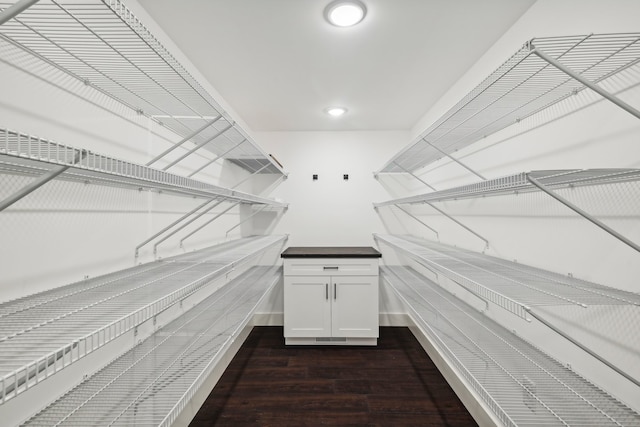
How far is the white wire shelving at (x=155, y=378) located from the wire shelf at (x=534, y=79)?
1581 mm

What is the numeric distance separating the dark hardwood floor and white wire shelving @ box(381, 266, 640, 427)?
592 millimetres

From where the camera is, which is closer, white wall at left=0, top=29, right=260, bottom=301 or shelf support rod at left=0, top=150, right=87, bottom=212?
shelf support rod at left=0, top=150, right=87, bottom=212

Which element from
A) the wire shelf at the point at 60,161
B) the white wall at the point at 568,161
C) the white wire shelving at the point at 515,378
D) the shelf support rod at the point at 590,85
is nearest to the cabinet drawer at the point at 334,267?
the white wire shelving at the point at 515,378

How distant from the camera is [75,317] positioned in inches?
28.6

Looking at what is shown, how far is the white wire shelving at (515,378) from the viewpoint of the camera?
2.92 ft

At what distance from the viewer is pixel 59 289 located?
3.16 ft

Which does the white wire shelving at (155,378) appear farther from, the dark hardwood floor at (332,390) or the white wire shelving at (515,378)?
the white wire shelving at (515,378)

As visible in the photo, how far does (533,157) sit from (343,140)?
2121 millimetres

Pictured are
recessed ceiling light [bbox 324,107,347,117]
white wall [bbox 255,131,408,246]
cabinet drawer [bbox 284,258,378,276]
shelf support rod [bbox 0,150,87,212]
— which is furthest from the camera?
white wall [bbox 255,131,408,246]

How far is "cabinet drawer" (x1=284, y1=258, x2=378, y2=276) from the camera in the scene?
8.89ft

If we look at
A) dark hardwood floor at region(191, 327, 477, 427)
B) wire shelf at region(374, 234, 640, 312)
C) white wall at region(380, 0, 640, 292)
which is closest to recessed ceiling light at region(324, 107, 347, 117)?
white wall at region(380, 0, 640, 292)

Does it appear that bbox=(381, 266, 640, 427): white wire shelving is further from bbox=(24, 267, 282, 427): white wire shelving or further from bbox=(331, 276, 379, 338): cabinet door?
bbox=(24, 267, 282, 427): white wire shelving

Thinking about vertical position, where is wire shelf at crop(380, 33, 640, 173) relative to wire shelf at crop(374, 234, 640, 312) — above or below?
above

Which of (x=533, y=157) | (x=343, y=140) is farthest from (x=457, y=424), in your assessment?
(x=343, y=140)
